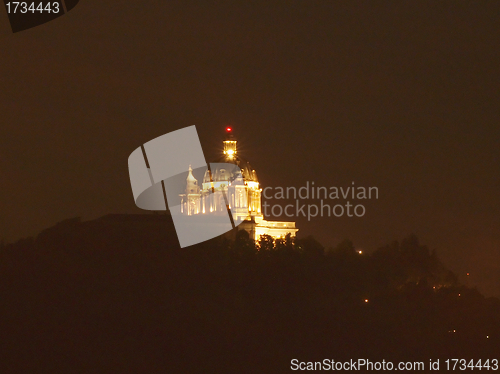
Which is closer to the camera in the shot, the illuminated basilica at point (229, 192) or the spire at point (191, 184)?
the illuminated basilica at point (229, 192)

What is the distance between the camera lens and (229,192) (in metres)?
84.8

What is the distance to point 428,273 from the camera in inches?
2506

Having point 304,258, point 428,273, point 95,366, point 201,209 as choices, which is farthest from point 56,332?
point 201,209

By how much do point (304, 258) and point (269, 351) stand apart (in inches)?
555

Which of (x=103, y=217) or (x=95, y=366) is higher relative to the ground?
(x=103, y=217)

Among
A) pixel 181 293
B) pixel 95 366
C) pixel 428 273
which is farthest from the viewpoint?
pixel 428 273

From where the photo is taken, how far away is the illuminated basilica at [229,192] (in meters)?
81.9

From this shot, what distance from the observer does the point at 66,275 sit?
4325cm

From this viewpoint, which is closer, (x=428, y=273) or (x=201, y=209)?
(x=428, y=273)

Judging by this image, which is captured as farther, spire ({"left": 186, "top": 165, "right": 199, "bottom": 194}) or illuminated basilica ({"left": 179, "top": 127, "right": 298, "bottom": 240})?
spire ({"left": 186, "top": 165, "right": 199, "bottom": 194})

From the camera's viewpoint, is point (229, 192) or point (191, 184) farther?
point (191, 184)

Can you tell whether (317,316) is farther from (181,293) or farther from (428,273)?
(428,273)

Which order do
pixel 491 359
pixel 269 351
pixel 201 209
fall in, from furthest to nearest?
pixel 201 209
pixel 491 359
pixel 269 351

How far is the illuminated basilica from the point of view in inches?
3226
